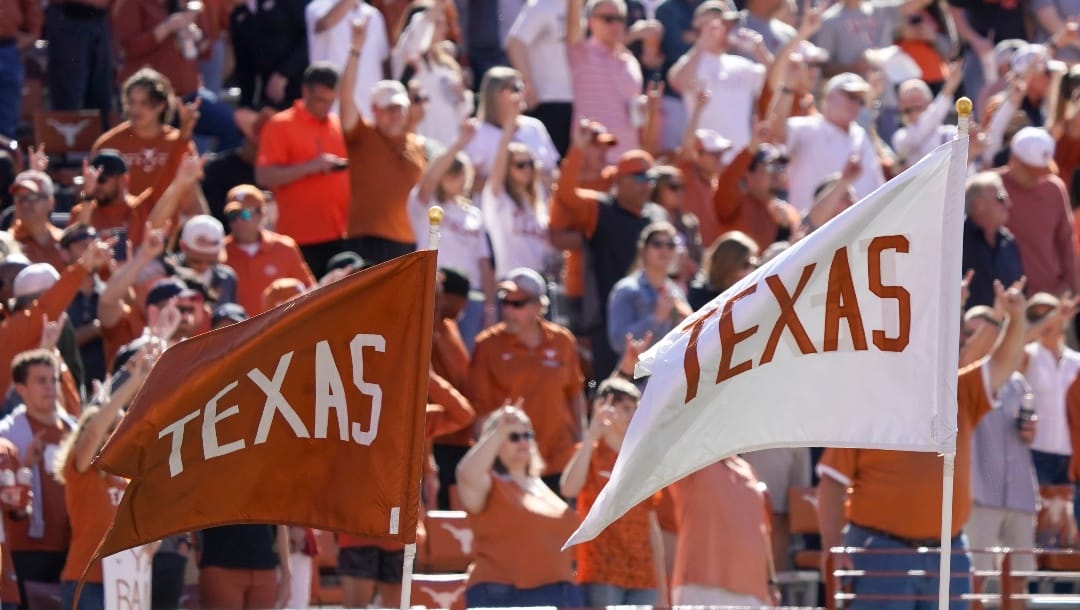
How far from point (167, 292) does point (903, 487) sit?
12.5 feet

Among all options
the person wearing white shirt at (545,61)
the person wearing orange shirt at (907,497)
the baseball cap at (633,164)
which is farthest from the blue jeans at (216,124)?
the person wearing orange shirt at (907,497)

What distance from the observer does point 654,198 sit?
14648mm

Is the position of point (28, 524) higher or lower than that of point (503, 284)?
lower

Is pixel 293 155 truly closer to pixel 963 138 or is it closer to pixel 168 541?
pixel 168 541

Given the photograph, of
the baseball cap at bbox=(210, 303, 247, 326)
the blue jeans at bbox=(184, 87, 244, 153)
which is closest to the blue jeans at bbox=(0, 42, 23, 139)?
the blue jeans at bbox=(184, 87, 244, 153)

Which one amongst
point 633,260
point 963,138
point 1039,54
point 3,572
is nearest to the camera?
point 963,138

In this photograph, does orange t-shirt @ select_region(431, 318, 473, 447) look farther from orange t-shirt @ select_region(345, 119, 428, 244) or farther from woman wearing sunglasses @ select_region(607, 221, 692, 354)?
orange t-shirt @ select_region(345, 119, 428, 244)

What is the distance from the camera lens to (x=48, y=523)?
10.5m

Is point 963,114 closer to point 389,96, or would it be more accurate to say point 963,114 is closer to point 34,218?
point 34,218

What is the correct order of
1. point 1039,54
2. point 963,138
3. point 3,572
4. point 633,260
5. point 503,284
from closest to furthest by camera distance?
point 963,138, point 3,572, point 503,284, point 633,260, point 1039,54

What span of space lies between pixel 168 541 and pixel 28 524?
2.24ft

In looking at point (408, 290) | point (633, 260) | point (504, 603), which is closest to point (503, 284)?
point (633, 260)

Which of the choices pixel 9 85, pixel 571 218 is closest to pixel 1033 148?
pixel 571 218

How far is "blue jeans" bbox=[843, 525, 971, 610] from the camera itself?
10344 millimetres
